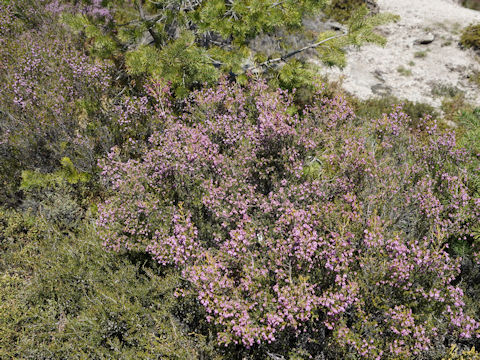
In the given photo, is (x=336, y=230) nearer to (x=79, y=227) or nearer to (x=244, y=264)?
(x=244, y=264)

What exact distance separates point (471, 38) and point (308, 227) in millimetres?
9427

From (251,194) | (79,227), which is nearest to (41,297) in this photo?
(79,227)

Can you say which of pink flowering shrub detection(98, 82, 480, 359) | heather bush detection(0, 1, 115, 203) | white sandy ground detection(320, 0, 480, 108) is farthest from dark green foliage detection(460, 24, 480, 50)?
heather bush detection(0, 1, 115, 203)

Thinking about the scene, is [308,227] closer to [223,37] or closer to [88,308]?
[88,308]

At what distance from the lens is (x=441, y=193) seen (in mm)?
4043

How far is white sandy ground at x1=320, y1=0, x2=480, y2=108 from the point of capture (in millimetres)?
8219

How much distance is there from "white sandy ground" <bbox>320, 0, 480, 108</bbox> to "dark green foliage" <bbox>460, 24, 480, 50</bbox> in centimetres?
16

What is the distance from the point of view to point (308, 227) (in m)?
3.29

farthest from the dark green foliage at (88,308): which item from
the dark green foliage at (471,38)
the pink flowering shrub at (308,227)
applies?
the dark green foliage at (471,38)

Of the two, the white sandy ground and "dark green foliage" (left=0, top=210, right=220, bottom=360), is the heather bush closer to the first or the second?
"dark green foliage" (left=0, top=210, right=220, bottom=360)

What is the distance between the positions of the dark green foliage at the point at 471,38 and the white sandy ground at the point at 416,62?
164 millimetres

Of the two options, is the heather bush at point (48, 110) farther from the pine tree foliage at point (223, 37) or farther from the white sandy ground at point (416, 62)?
the white sandy ground at point (416, 62)

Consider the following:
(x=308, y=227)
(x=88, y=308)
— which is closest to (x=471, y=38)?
(x=308, y=227)

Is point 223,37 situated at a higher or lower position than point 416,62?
higher
